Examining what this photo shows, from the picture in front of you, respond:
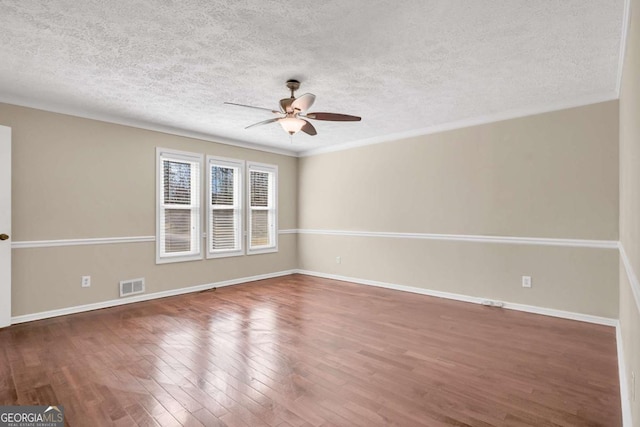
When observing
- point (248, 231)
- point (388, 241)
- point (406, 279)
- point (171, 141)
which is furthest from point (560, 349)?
point (171, 141)

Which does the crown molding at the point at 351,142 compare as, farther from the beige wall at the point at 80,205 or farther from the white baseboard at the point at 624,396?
the white baseboard at the point at 624,396

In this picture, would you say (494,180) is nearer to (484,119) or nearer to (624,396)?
(484,119)

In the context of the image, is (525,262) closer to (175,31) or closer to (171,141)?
(175,31)

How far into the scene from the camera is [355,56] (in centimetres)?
281

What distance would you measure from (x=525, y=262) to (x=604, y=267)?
76 cm

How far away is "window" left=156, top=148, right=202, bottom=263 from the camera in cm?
507

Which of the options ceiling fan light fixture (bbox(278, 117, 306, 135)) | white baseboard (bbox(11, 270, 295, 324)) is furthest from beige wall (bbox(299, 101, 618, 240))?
ceiling fan light fixture (bbox(278, 117, 306, 135))

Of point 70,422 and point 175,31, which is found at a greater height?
point 175,31

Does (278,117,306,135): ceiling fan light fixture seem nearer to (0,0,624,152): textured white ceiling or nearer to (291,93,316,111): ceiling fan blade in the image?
(291,93,316,111): ceiling fan blade

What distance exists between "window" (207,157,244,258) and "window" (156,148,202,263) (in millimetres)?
219

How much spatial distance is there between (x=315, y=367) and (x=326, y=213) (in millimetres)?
4065

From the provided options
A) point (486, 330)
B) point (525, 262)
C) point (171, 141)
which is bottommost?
point (486, 330)

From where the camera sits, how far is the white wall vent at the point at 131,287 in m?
4.64

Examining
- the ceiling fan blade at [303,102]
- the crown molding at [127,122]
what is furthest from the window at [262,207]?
the ceiling fan blade at [303,102]
